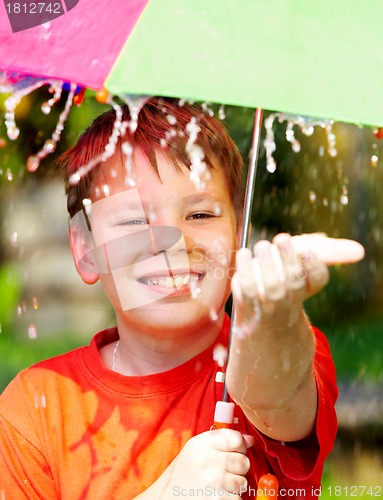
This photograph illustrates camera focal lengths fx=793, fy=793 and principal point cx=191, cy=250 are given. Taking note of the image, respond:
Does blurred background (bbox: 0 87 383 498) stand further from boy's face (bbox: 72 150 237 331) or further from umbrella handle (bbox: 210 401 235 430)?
umbrella handle (bbox: 210 401 235 430)

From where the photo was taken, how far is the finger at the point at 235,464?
1220 mm

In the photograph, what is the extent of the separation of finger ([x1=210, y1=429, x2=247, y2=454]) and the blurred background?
1310 mm

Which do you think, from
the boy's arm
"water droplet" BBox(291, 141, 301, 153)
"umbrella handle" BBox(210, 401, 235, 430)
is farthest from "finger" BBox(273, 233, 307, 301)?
"water droplet" BBox(291, 141, 301, 153)

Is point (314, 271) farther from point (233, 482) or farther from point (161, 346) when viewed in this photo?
point (161, 346)

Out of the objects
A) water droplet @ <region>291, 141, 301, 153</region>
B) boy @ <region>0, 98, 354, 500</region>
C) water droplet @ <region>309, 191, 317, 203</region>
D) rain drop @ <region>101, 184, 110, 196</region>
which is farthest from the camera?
water droplet @ <region>309, 191, 317, 203</region>

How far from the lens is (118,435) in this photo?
1448 mm

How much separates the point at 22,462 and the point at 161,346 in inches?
12.8

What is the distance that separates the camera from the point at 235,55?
41.1 inches

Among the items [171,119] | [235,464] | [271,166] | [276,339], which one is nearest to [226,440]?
[235,464]

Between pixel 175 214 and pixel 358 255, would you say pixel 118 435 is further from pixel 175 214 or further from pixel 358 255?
pixel 358 255

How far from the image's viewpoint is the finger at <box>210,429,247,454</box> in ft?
4.00

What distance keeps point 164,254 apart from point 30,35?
469 mm

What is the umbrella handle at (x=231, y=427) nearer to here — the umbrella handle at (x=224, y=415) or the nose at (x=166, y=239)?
the umbrella handle at (x=224, y=415)

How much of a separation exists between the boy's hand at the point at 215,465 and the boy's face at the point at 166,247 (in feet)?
0.85
